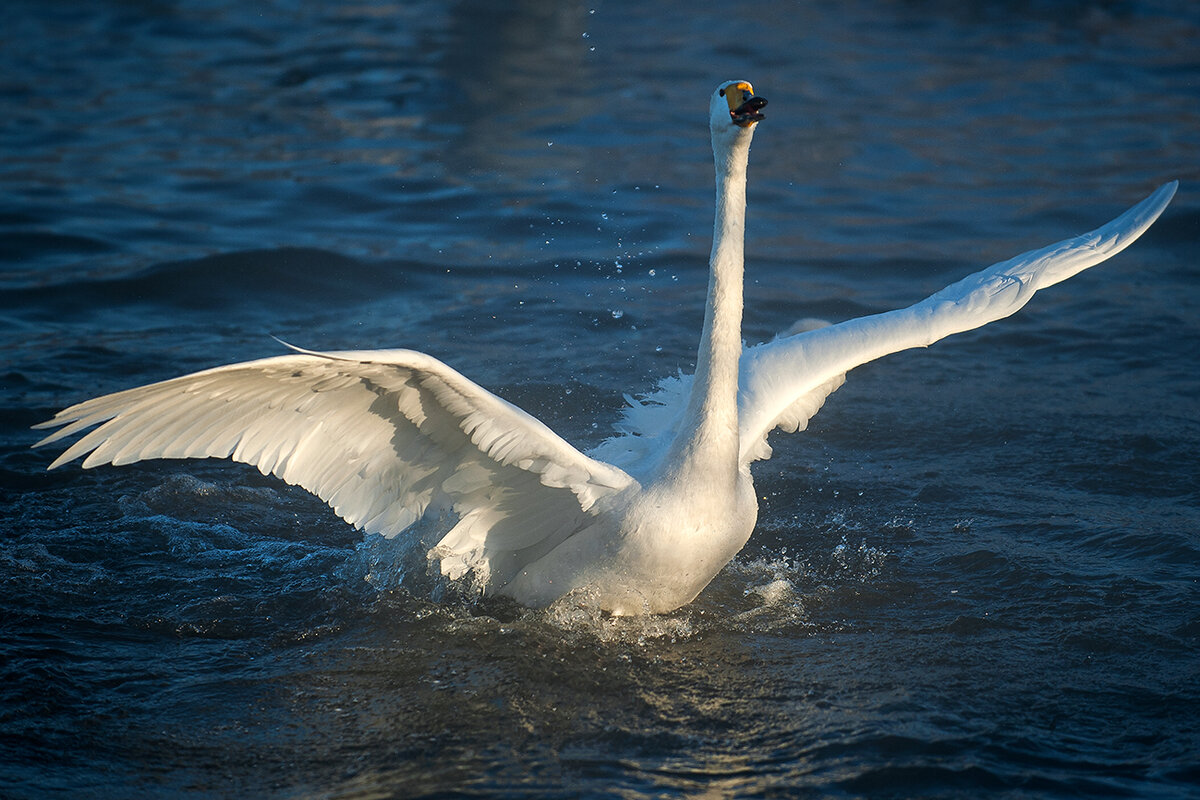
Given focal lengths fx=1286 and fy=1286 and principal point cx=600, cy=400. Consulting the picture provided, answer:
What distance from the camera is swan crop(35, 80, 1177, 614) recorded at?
5.50 m

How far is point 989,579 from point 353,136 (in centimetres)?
1224

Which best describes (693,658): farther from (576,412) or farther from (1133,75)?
(1133,75)

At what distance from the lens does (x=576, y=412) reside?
960cm

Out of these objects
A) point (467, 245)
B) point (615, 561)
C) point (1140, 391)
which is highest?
point (467, 245)

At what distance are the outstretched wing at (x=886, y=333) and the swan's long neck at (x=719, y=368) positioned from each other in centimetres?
91

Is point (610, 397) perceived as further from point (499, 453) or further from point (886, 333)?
point (499, 453)

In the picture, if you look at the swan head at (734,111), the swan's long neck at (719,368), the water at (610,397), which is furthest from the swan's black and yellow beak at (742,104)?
the water at (610,397)

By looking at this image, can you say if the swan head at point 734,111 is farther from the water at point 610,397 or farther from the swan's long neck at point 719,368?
the water at point 610,397

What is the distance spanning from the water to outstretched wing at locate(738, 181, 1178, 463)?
35.5 inches

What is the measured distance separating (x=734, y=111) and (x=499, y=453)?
1.85m

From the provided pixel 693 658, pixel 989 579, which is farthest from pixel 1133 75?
pixel 693 658

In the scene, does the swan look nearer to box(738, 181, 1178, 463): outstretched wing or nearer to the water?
box(738, 181, 1178, 463): outstretched wing

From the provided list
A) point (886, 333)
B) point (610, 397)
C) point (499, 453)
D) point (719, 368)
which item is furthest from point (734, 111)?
point (610, 397)

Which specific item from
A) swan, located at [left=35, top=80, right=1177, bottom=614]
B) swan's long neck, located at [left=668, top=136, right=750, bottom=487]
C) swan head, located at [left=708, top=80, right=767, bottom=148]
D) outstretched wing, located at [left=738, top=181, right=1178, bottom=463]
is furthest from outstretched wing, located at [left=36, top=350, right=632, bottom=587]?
swan head, located at [left=708, top=80, right=767, bottom=148]
